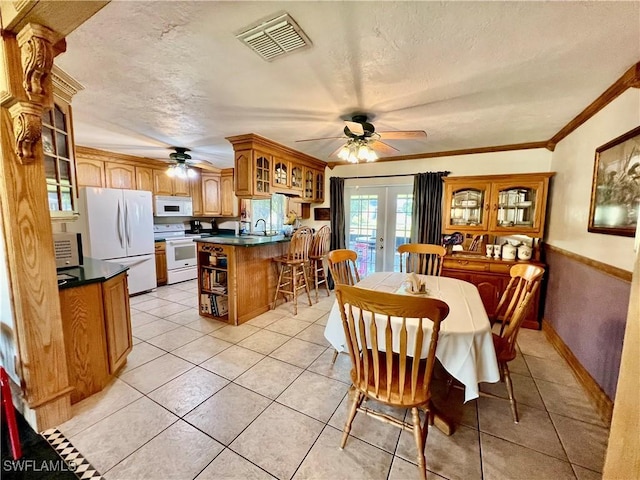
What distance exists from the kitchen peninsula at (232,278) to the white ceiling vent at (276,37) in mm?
2093

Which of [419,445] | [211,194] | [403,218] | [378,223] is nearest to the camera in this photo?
[419,445]

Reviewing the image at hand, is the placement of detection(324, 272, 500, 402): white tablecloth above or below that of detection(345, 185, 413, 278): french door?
below

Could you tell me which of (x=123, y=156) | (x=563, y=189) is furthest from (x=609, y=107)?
(x=123, y=156)

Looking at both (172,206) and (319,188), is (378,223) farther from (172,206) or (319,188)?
(172,206)

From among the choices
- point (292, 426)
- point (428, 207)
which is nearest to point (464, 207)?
point (428, 207)

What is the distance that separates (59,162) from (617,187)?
13.8 ft

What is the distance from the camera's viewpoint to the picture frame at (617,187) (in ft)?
5.81

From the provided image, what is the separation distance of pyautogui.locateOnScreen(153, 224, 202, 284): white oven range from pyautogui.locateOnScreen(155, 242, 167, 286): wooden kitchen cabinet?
0.06 meters

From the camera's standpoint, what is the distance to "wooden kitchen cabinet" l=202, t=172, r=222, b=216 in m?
5.75

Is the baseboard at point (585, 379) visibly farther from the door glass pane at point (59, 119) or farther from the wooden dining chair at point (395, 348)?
the door glass pane at point (59, 119)

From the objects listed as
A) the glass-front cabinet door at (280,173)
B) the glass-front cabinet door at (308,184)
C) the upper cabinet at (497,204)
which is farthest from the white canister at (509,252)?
the glass-front cabinet door at (280,173)

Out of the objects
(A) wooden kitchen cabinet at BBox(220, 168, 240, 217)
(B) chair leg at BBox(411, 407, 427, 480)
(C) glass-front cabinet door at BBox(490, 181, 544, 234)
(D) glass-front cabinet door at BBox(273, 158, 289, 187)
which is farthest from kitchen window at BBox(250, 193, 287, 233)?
(B) chair leg at BBox(411, 407, 427, 480)

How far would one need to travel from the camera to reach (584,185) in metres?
2.50

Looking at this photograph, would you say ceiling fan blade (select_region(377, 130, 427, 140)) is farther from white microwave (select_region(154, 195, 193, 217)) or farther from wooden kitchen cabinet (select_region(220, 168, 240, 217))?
white microwave (select_region(154, 195, 193, 217))
